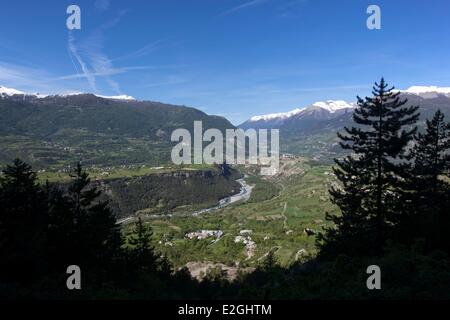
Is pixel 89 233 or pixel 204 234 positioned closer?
pixel 89 233

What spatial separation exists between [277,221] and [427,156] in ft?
376

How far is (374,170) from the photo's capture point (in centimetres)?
2619

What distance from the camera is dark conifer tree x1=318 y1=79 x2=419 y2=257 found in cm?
2558

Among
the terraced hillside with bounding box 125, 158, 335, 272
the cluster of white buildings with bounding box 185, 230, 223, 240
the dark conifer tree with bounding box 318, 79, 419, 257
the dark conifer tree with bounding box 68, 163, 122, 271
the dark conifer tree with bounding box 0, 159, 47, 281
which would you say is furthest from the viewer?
the cluster of white buildings with bounding box 185, 230, 223, 240

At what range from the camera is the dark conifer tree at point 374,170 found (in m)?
25.6

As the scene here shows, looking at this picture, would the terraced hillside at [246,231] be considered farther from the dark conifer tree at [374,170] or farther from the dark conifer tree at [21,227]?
the dark conifer tree at [21,227]

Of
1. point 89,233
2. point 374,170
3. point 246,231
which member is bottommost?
point 246,231

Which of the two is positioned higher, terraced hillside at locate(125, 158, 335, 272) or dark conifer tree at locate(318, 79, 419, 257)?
dark conifer tree at locate(318, 79, 419, 257)

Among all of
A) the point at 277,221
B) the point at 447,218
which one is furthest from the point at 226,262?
the point at 447,218

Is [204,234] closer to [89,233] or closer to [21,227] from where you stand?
[89,233]

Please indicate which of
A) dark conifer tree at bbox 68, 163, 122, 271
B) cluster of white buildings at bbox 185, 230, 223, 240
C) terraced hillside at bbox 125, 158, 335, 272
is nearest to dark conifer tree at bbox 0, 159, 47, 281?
dark conifer tree at bbox 68, 163, 122, 271

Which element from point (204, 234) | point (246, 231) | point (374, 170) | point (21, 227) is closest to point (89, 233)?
point (21, 227)

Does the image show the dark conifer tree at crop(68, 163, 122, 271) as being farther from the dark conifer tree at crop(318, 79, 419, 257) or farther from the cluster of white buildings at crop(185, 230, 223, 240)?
the cluster of white buildings at crop(185, 230, 223, 240)
